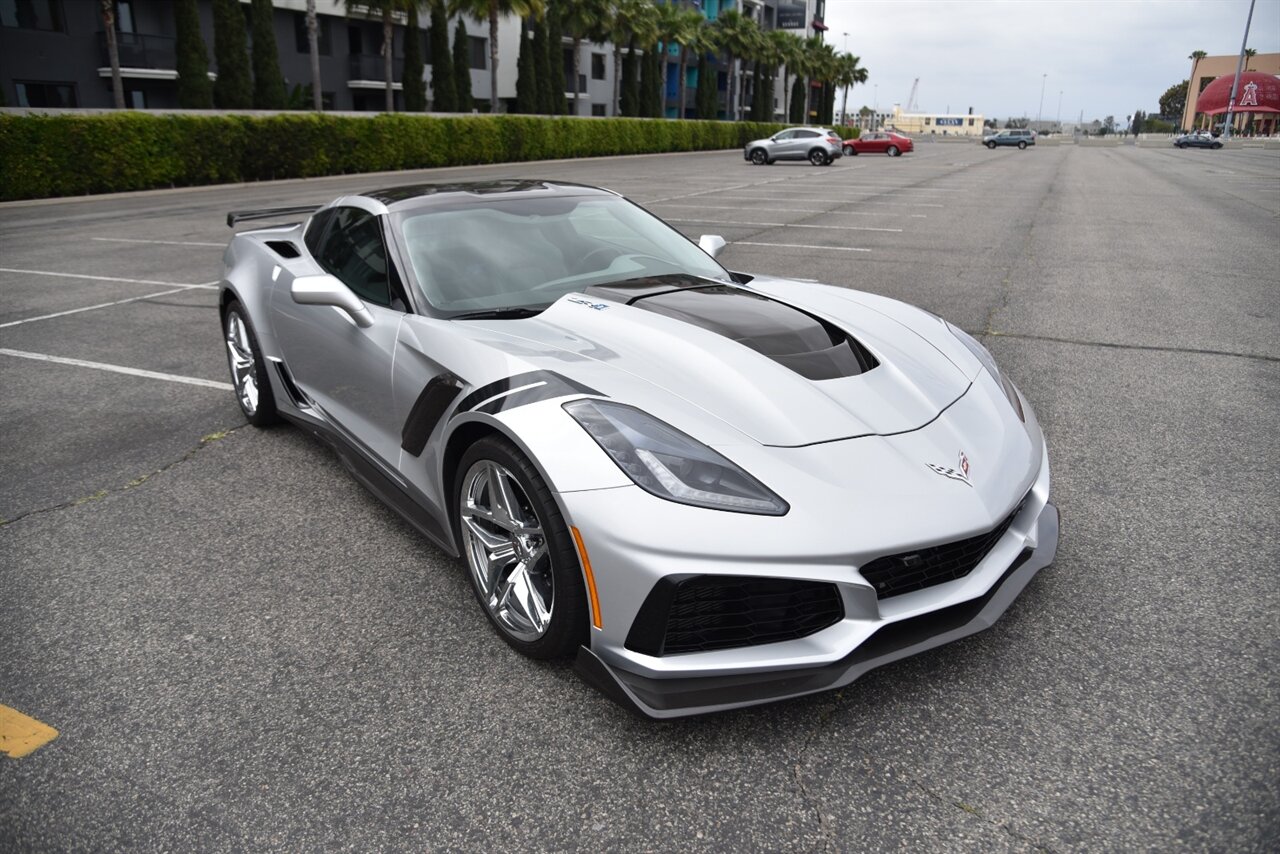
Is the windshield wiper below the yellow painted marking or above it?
above

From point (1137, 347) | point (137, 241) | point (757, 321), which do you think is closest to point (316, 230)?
point (757, 321)

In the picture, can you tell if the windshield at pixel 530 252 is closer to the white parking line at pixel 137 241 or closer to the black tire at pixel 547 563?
the black tire at pixel 547 563

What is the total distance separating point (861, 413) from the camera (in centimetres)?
264

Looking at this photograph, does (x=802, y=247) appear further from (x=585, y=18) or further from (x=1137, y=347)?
Result: (x=585, y=18)

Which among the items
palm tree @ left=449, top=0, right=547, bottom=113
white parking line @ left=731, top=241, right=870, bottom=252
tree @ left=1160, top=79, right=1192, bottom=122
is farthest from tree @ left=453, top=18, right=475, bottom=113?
tree @ left=1160, top=79, right=1192, bottom=122

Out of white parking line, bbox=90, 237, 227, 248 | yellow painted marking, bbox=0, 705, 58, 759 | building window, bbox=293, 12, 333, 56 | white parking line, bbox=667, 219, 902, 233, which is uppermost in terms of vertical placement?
building window, bbox=293, 12, 333, 56

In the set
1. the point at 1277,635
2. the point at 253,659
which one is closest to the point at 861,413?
the point at 1277,635

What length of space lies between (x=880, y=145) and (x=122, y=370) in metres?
50.1

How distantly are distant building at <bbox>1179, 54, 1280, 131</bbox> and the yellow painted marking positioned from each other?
155 metres

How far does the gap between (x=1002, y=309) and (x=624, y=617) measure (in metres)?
6.36

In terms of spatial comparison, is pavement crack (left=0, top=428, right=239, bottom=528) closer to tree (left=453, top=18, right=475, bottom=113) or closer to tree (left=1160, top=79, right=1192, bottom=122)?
tree (left=453, top=18, right=475, bottom=113)

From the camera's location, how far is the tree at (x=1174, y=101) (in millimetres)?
167625

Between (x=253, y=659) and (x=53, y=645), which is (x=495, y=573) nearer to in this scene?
(x=253, y=659)

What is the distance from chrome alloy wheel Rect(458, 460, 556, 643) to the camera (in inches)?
101
